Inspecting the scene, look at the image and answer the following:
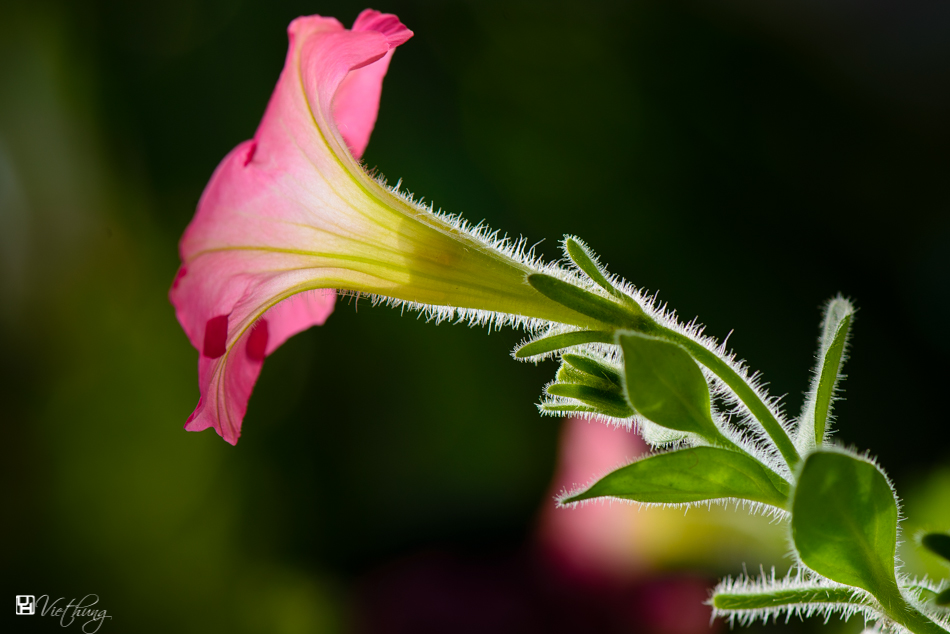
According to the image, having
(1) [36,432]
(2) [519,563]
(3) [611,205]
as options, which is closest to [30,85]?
(1) [36,432]

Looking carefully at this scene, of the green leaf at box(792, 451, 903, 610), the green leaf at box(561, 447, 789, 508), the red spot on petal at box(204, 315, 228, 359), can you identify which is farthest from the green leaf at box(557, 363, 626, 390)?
the red spot on petal at box(204, 315, 228, 359)

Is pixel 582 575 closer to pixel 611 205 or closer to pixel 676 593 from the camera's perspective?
pixel 676 593

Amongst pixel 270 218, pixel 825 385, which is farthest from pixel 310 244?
pixel 825 385

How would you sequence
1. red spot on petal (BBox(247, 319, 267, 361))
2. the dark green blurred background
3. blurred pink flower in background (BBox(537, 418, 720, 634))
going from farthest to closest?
the dark green blurred background → blurred pink flower in background (BBox(537, 418, 720, 634)) → red spot on petal (BBox(247, 319, 267, 361))

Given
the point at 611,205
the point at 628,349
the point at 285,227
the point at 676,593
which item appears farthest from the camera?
the point at 611,205

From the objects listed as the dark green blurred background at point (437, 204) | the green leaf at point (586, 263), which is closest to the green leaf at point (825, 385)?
the green leaf at point (586, 263)

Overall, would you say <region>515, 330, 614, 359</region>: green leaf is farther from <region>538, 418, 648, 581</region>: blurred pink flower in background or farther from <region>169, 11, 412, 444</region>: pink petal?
<region>538, 418, 648, 581</region>: blurred pink flower in background
